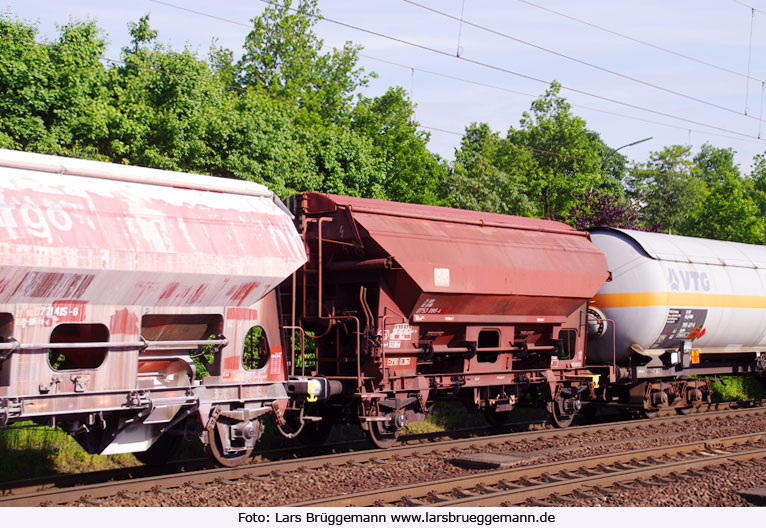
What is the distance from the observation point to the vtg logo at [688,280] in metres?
17.5

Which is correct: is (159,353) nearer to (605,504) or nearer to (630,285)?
(605,504)

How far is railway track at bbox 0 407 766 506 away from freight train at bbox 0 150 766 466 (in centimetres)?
44

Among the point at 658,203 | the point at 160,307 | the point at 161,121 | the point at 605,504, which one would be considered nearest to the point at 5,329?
the point at 160,307

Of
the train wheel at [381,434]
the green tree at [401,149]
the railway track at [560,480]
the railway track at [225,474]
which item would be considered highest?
the green tree at [401,149]

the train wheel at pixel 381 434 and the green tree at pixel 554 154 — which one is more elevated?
the green tree at pixel 554 154

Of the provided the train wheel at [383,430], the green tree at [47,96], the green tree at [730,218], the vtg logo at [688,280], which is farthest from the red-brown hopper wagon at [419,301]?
the green tree at [730,218]

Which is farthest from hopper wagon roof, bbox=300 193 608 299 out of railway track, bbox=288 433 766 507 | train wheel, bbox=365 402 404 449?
railway track, bbox=288 433 766 507

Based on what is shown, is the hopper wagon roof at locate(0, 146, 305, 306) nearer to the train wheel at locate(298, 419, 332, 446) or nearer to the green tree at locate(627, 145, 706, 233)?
the train wheel at locate(298, 419, 332, 446)

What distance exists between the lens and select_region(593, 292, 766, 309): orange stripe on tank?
56.1ft

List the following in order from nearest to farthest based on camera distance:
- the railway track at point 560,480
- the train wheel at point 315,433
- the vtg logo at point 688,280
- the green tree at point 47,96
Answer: the railway track at point 560,480, the train wheel at point 315,433, the vtg logo at point 688,280, the green tree at point 47,96

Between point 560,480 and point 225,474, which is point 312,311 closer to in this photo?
point 225,474

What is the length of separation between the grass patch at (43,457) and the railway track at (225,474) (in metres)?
1.42

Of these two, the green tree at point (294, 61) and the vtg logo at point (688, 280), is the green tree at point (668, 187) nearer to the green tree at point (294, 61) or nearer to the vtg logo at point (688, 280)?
the green tree at point (294, 61)

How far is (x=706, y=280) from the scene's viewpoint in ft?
60.5
